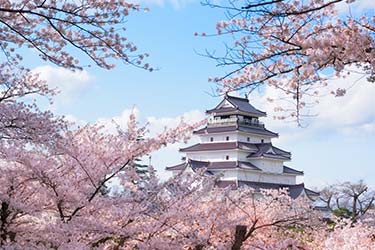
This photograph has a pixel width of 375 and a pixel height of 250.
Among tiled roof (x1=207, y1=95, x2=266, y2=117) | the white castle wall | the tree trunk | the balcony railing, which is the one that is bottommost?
the tree trunk

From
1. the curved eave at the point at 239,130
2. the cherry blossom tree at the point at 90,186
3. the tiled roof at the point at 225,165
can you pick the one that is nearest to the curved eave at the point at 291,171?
the curved eave at the point at 239,130

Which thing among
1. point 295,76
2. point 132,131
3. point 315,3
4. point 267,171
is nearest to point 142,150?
point 132,131

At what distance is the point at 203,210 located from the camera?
22.0 feet

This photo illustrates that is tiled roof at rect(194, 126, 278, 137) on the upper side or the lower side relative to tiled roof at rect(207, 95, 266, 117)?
lower

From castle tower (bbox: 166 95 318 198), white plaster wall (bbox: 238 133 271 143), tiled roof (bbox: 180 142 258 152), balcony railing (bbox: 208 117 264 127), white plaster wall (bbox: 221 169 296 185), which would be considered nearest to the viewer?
white plaster wall (bbox: 221 169 296 185)

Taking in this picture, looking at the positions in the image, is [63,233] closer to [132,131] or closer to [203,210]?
[132,131]

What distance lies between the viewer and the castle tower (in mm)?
35156

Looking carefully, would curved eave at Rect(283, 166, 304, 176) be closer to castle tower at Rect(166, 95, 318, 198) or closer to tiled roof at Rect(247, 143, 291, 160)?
castle tower at Rect(166, 95, 318, 198)

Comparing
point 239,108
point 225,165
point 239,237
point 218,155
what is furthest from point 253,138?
point 239,237

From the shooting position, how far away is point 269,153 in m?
35.9

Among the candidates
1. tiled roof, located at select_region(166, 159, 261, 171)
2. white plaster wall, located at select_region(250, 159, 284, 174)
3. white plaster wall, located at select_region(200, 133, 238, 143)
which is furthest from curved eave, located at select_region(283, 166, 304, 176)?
white plaster wall, located at select_region(200, 133, 238, 143)

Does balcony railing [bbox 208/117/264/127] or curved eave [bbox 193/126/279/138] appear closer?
curved eave [bbox 193/126/279/138]

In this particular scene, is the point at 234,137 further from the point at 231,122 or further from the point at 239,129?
the point at 231,122

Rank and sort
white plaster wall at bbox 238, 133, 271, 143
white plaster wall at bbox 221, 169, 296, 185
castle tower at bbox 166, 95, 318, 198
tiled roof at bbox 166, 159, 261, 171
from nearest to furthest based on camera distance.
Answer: tiled roof at bbox 166, 159, 261, 171 < white plaster wall at bbox 221, 169, 296, 185 < castle tower at bbox 166, 95, 318, 198 < white plaster wall at bbox 238, 133, 271, 143
